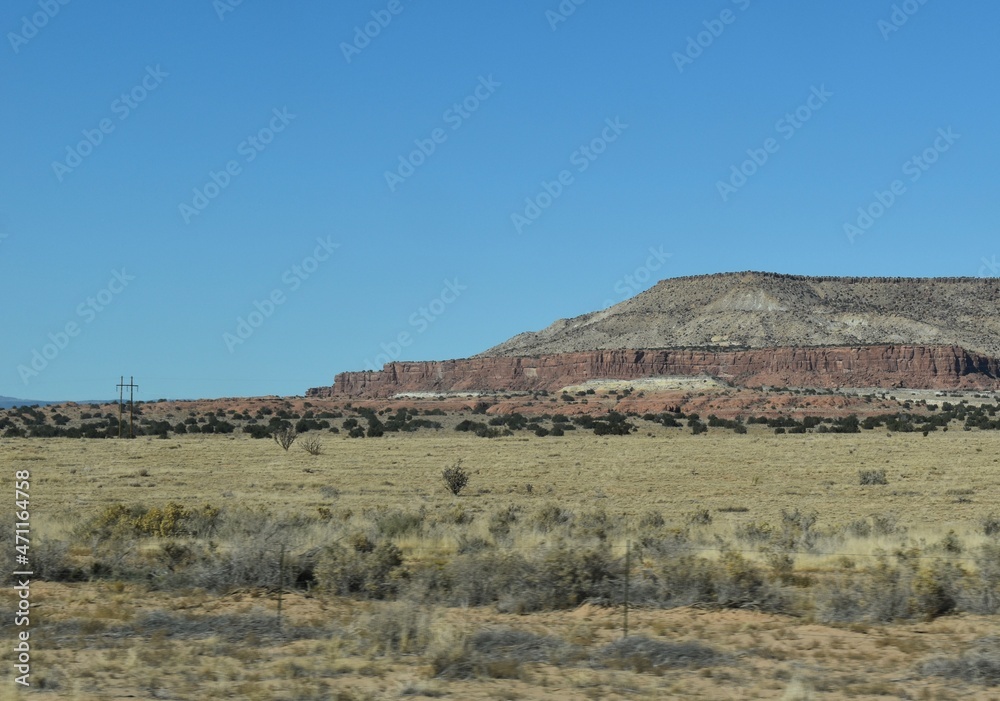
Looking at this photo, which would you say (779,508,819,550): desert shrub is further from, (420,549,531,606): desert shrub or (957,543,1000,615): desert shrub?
(420,549,531,606): desert shrub

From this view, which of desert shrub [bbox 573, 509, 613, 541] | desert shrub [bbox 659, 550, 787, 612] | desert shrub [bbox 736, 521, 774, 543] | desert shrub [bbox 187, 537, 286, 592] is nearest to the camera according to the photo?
desert shrub [bbox 659, 550, 787, 612]

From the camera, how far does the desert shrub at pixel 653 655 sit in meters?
10.4

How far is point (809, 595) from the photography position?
13.2 m

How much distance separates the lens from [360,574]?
1402cm

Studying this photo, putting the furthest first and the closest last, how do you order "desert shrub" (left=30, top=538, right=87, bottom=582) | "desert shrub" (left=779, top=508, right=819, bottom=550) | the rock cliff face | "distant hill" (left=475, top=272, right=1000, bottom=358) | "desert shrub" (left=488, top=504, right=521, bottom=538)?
"distant hill" (left=475, top=272, right=1000, bottom=358)
the rock cliff face
"desert shrub" (left=488, top=504, right=521, bottom=538)
"desert shrub" (left=779, top=508, right=819, bottom=550)
"desert shrub" (left=30, top=538, right=87, bottom=582)

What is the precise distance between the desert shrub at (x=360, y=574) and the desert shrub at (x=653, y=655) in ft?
12.5

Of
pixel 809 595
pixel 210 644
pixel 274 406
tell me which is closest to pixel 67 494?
pixel 210 644

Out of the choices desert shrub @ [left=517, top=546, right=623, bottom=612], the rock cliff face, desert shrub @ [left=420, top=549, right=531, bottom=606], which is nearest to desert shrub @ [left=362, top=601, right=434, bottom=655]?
desert shrub @ [left=420, top=549, right=531, bottom=606]

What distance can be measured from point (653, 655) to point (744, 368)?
11866 centimetres

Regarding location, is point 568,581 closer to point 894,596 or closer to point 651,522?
point 894,596

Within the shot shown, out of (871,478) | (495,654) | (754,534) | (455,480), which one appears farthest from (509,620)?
(871,478)

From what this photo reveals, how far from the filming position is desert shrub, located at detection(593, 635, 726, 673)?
10.4 m

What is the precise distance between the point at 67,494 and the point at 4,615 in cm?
1642

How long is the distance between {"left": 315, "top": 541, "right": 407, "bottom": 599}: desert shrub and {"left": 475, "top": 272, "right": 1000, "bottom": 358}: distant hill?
118554mm
